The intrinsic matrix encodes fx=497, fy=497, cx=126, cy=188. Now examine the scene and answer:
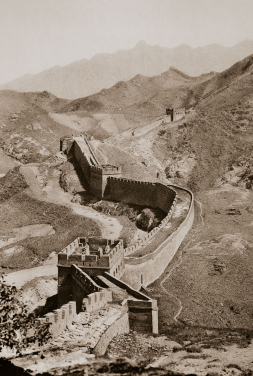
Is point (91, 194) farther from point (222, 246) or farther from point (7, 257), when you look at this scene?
point (222, 246)

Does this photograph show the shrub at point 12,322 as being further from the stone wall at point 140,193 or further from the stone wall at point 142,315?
the stone wall at point 140,193

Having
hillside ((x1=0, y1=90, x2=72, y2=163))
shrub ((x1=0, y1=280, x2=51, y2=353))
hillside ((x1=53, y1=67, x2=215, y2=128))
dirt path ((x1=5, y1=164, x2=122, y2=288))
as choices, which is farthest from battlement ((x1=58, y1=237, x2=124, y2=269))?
hillside ((x1=53, y1=67, x2=215, y2=128))

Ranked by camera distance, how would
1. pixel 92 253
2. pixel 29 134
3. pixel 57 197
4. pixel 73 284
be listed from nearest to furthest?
pixel 73 284, pixel 92 253, pixel 57 197, pixel 29 134

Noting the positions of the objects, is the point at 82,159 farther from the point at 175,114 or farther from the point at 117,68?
the point at 117,68

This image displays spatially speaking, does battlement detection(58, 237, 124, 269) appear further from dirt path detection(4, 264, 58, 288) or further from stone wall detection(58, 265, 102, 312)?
dirt path detection(4, 264, 58, 288)

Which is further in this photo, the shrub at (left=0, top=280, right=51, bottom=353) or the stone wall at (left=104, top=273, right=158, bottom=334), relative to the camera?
the stone wall at (left=104, top=273, right=158, bottom=334)

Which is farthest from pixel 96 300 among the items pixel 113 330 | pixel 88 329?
pixel 88 329

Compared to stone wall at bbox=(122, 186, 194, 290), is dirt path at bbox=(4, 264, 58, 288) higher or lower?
lower
